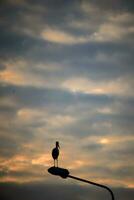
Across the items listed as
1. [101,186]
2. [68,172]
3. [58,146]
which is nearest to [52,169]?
[68,172]

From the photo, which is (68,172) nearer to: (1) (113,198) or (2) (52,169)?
(2) (52,169)

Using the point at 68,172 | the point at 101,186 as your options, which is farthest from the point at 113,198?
the point at 68,172

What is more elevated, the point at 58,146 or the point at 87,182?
the point at 58,146

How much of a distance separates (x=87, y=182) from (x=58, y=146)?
9.69 ft

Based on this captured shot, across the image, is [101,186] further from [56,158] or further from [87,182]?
[56,158]

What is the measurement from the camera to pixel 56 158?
52.7 ft

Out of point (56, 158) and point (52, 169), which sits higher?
point (56, 158)

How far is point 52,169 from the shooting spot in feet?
45.6

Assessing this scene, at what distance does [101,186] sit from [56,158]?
8.17ft

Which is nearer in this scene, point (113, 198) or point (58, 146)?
point (113, 198)

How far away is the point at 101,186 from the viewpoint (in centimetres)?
1448

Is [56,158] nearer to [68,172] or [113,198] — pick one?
[68,172]

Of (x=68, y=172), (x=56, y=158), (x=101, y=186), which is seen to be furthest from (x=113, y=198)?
(x=56, y=158)

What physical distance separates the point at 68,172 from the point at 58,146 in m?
2.86
